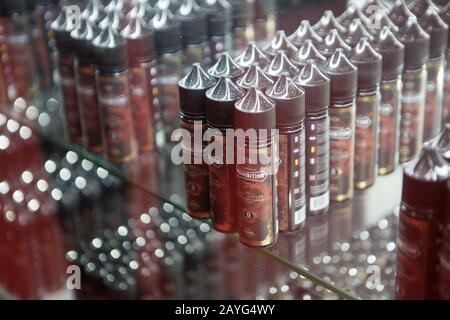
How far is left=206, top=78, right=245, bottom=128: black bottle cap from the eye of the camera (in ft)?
3.62

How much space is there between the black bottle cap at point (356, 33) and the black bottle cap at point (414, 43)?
58mm

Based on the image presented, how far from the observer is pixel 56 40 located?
1474 mm

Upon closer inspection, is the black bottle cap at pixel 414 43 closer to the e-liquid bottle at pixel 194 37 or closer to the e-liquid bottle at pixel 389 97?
the e-liquid bottle at pixel 389 97

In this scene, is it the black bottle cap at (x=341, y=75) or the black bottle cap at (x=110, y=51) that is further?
the black bottle cap at (x=110, y=51)

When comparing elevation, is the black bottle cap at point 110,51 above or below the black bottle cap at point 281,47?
below

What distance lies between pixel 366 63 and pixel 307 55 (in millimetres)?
102

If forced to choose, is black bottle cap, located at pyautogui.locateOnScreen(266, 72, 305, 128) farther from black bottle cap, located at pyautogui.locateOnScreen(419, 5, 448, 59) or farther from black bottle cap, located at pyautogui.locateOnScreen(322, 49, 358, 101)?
black bottle cap, located at pyautogui.locateOnScreen(419, 5, 448, 59)

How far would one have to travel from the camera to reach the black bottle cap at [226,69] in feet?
3.92

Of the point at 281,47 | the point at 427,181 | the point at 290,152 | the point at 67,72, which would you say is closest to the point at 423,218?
the point at 427,181

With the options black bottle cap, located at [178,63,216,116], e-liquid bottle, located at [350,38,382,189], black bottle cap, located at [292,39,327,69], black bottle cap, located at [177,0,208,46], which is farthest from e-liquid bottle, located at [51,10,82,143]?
e-liquid bottle, located at [350,38,382,189]

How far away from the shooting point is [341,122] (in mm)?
1188

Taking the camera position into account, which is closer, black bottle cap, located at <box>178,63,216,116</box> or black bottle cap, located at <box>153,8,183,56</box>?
black bottle cap, located at <box>178,63,216,116</box>

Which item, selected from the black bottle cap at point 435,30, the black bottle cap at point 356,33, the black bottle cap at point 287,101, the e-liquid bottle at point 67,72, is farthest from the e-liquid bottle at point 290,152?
the e-liquid bottle at point 67,72

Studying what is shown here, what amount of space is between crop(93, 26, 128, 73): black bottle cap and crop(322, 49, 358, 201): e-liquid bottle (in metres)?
0.40
